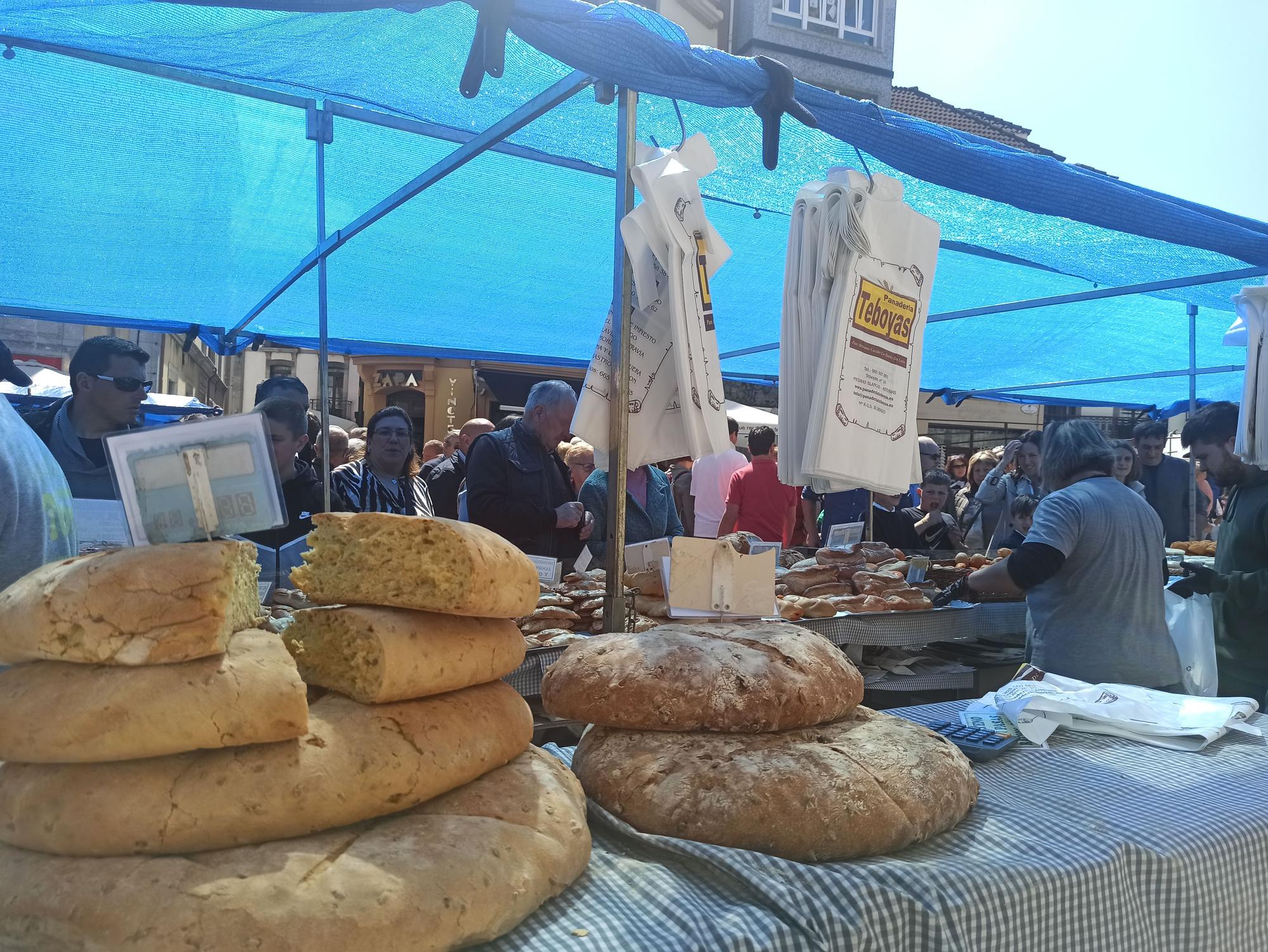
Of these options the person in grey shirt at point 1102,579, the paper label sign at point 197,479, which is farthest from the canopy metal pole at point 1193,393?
the paper label sign at point 197,479

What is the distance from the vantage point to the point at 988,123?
22.3 m

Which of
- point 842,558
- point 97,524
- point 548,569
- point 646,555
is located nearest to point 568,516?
point 548,569

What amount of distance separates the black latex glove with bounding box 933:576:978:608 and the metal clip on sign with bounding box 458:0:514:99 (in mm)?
3182

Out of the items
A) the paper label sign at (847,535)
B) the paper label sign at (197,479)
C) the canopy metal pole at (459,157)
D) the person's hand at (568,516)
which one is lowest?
the paper label sign at (847,535)

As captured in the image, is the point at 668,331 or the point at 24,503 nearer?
the point at 24,503

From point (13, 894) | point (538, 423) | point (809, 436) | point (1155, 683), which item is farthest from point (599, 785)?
point (538, 423)

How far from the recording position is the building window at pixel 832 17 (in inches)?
801

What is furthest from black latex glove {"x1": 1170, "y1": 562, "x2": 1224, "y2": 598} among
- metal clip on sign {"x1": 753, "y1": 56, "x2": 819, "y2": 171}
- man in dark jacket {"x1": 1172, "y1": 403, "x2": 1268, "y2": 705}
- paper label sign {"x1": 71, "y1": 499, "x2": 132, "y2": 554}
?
paper label sign {"x1": 71, "y1": 499, "x2": 132, "y2": 554}

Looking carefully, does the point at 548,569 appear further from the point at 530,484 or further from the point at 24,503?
the point at 24,503

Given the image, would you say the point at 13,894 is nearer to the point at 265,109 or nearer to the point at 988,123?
the point at 265,109

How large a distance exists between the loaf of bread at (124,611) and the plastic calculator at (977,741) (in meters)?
1.58

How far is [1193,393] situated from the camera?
7297mm

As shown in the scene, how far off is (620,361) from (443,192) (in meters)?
2.77

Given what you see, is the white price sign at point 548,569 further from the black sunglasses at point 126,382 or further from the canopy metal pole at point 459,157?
the black sunglasses at point 126,382
